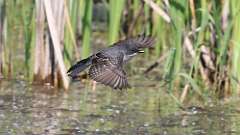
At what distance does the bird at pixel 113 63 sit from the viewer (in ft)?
13.7

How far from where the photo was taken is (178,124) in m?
4.62

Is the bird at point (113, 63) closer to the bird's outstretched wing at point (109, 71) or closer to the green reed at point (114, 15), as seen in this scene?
the bird's outstretched wing at point (109, 71)

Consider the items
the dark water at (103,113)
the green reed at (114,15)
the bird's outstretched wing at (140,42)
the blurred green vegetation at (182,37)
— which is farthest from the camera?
the green reed at (114,15)

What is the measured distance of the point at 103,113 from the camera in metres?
4.85

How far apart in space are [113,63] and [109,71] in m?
0.09

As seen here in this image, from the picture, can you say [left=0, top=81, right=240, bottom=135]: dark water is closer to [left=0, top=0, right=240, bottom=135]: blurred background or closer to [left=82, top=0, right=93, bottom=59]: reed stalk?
[left=0, top=0, right=240, bottom=135]: blurred background

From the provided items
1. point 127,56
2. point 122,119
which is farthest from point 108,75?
point 122,119

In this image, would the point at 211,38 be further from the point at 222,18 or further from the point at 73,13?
the point at 73,13

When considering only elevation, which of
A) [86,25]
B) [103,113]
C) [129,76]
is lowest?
[103,113]

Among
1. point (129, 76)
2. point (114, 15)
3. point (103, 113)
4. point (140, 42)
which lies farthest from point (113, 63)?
point (129, 76)

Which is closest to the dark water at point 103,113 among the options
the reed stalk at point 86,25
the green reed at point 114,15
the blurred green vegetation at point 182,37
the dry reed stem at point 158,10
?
the blurred green vegetation at point 182,37

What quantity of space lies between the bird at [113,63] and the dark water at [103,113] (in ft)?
1.09

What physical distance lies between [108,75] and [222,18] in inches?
56.5

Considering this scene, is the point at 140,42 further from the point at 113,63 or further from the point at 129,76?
the point at 129,76
